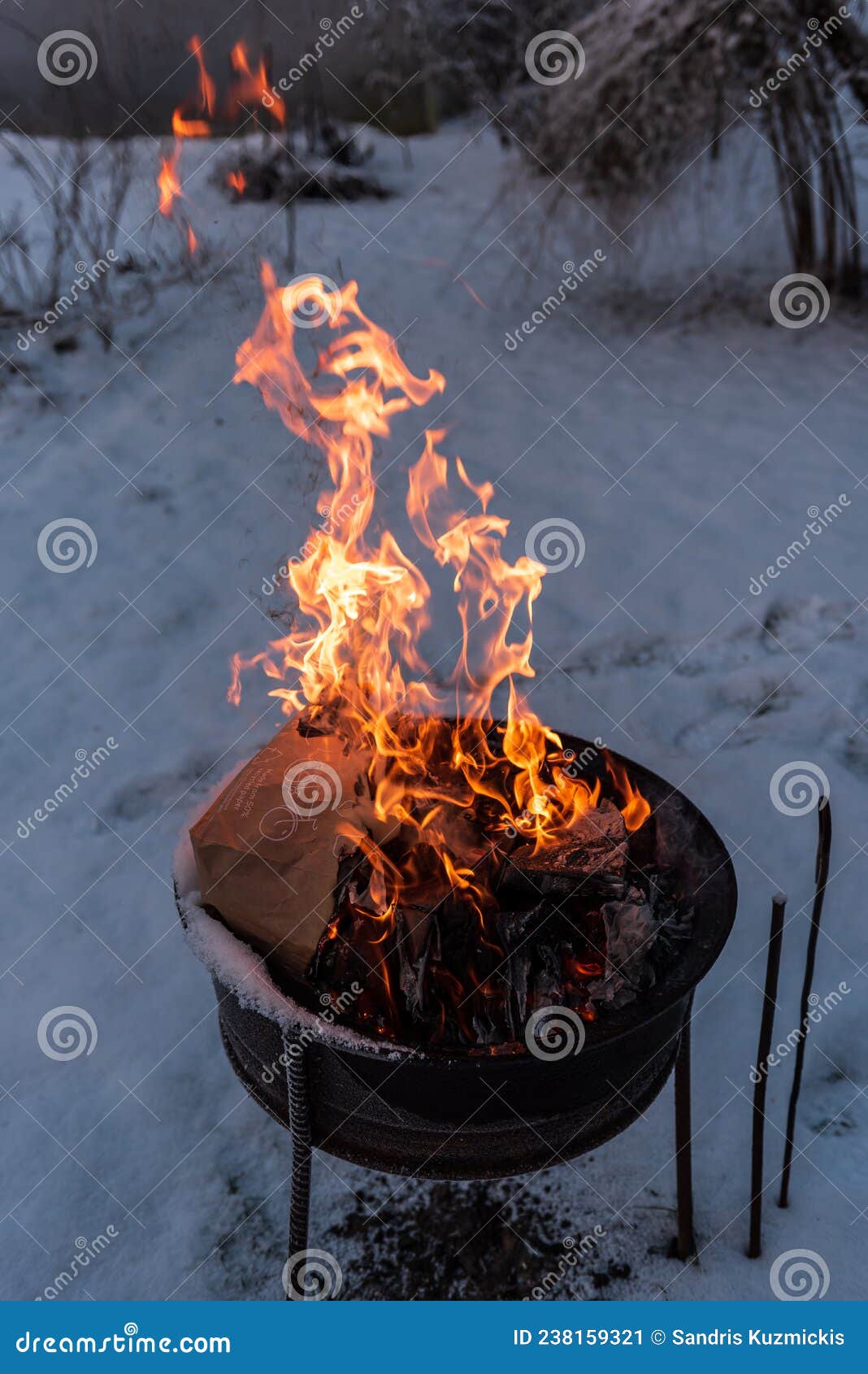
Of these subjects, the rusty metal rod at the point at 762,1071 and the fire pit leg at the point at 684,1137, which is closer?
the rusty metal rod at the point at 762,1071

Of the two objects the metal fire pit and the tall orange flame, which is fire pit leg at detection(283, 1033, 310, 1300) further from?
the tall orange flame

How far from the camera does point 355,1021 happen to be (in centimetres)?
198

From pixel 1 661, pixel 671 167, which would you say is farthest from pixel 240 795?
pixel 671 167

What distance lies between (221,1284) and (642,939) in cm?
150

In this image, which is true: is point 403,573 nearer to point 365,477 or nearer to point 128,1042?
point 365,477
